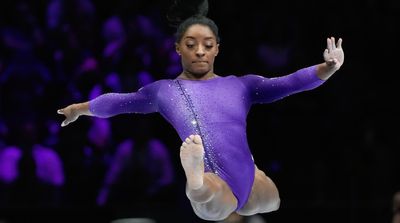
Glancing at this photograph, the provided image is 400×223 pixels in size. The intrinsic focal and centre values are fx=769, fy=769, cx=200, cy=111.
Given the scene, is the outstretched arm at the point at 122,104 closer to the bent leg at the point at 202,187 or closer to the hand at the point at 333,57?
the bent leg at the point at 202,187

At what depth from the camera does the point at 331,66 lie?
400cm

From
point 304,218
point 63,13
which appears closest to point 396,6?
point 304,218

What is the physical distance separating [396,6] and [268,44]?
1.34 meters

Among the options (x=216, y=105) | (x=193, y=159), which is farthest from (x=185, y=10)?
(x=193, y=159)

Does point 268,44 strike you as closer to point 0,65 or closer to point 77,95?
point 77,95

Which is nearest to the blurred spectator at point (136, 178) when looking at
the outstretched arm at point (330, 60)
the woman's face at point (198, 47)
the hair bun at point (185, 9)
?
the hair bun at point (185, 9)

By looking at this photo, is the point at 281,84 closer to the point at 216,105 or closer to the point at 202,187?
the point at 216,105

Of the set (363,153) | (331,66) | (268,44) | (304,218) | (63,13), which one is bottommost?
(304,218)

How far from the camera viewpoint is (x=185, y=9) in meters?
4.31

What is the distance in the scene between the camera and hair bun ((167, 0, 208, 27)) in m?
4.30

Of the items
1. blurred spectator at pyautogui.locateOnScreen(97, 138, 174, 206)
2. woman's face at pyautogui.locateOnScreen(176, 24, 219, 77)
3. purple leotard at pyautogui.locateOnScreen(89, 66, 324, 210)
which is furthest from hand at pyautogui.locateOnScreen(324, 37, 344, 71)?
blurred spectator at pyautogui.locateOnScreen(97, 138, 174, 206)

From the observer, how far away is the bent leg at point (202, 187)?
3602mm

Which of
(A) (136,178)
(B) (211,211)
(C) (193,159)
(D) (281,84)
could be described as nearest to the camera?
(C) (193,159)

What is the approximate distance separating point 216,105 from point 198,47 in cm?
32
